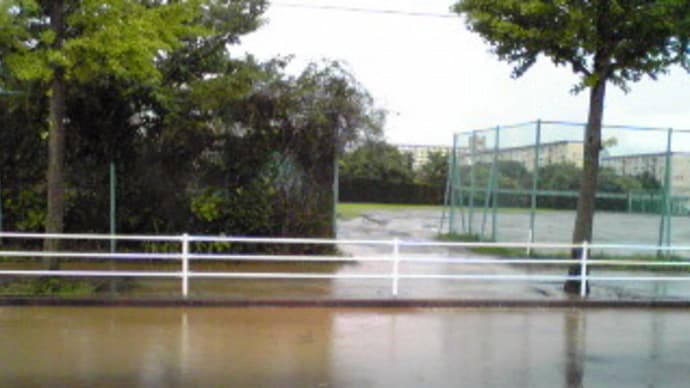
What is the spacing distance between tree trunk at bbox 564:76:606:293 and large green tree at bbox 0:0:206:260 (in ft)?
20.6

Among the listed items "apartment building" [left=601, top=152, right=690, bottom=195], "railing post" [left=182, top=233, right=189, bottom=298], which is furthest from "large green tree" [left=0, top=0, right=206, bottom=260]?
"apartment building" [left=601, top=152, right=690, bottom=195]

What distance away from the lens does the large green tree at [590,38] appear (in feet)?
30.4

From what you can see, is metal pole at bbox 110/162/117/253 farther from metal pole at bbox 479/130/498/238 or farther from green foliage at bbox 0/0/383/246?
metal pole at bbox 479/130/498/238

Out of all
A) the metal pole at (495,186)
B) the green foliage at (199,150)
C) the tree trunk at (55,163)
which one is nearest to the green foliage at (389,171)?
the metal pole at (495,186)

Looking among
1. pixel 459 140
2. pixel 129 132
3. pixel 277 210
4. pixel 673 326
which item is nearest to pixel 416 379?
pixel 673 326

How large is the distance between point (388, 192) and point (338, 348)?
30.4m

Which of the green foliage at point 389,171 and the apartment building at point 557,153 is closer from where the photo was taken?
the apartment building at point 557,153

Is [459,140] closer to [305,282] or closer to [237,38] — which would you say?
[237,38]

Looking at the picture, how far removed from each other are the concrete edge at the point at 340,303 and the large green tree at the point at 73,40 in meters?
1.52

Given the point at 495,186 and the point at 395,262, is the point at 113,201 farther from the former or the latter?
the point at 495,186

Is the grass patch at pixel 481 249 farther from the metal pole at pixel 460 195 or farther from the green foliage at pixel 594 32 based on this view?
the green foliage at pixel 594 32

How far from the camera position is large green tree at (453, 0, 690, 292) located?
9.27 meters

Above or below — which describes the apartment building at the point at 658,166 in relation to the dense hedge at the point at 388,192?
above

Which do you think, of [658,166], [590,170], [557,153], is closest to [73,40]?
[590,170]
